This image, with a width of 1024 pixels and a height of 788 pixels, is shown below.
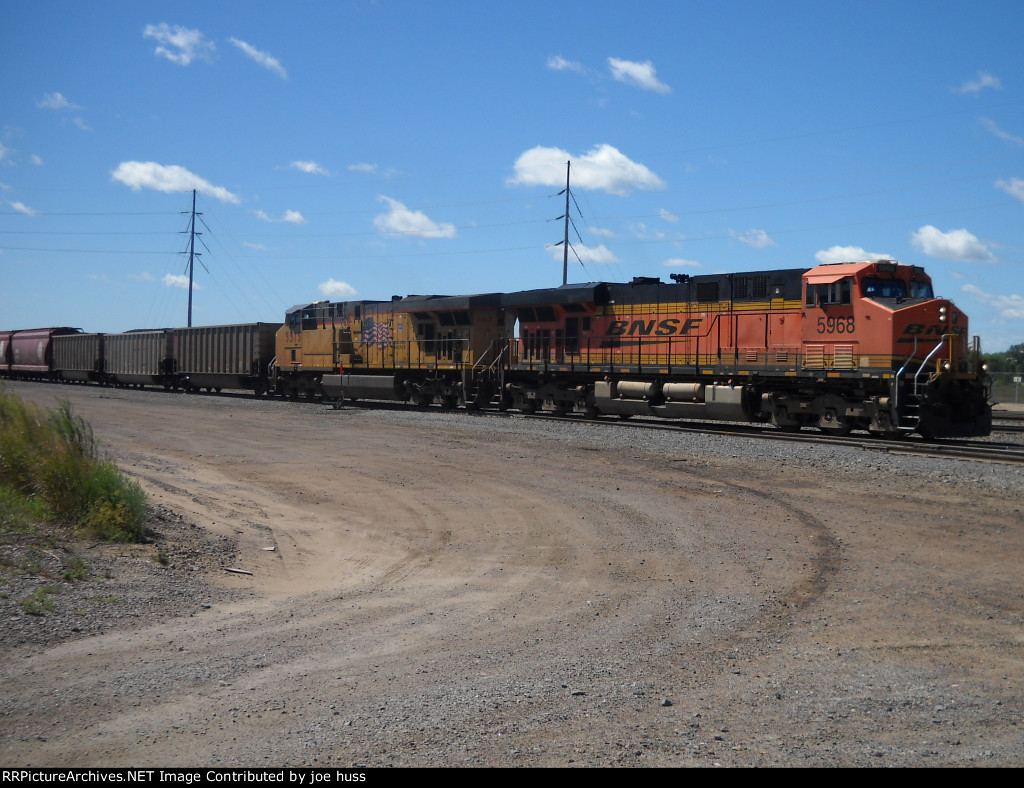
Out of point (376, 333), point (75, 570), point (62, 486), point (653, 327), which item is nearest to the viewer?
point (75, 570)

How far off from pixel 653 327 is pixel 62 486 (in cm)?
1590

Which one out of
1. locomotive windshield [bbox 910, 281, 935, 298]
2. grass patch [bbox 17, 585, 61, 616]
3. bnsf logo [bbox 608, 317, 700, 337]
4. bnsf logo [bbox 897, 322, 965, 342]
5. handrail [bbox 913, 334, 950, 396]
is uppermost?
locomotive windshield [bbox 910, 281, 935, 298]

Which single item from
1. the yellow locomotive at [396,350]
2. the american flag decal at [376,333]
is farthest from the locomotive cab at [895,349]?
the american flag decal at [376,333]

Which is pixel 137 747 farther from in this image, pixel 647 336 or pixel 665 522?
pixel 647 336

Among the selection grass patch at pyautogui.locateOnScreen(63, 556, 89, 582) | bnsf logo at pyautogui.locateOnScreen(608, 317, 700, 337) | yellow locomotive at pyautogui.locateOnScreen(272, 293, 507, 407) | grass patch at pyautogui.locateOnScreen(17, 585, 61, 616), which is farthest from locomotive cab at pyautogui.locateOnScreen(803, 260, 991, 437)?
grass patch at pyautogui.locateOnScreen(17, 585, 61, 616)

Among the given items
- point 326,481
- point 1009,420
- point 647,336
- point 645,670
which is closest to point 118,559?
point 645,670

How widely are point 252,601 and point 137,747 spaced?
2787 mm

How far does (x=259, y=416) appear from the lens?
2462 cm

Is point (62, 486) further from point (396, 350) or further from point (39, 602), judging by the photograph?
point (396, 350)

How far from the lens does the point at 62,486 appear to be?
329 inches

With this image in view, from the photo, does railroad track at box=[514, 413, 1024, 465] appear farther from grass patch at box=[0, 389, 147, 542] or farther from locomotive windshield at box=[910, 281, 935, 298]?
grass patch at box=[0, 389, 147, 542]

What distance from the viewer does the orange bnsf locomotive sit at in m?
16.7

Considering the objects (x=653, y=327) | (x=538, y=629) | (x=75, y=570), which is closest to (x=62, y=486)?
(x=75, y=570)

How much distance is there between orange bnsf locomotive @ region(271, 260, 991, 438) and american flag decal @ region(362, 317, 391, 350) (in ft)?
0.20
